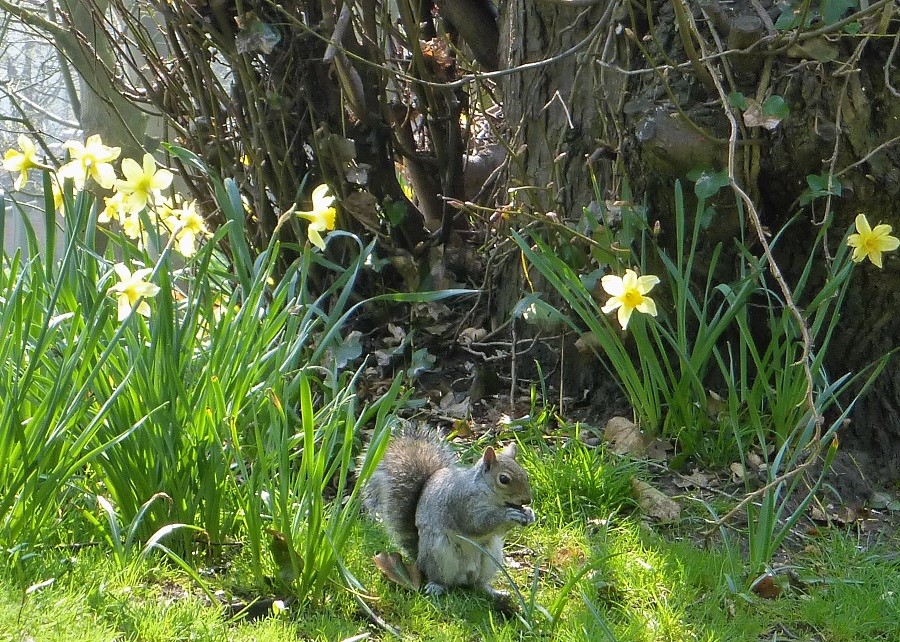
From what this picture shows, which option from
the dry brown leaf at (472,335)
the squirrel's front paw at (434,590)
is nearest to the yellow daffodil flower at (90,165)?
the squirrel's front paw at (434,590)

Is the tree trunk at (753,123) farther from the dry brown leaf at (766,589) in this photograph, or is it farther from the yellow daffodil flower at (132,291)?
the yellow daffodil flower at (132,291)

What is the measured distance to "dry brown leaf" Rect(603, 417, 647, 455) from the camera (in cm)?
293

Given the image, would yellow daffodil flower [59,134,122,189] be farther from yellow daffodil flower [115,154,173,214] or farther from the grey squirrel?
the grey squirrel

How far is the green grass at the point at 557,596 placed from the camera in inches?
72.0

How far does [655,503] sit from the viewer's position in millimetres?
2709

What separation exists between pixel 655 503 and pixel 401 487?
825 millimetres

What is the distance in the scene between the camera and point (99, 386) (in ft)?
7.08

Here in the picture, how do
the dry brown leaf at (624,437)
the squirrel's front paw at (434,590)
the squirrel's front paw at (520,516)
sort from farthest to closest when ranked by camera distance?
the dry brown leaf at (624,437) < the squirrel's front paw at (434,590) < the squirrel's front paw at (520,516)

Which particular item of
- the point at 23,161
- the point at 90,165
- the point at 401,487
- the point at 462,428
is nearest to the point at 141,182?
the point at 90,165

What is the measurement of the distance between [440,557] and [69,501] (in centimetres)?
93

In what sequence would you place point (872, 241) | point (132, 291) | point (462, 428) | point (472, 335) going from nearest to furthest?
point (132, 291) < point (872, 241) < point (462, 428) < point (472, 335)

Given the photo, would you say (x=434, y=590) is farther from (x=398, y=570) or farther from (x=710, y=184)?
(x=710, y=184)

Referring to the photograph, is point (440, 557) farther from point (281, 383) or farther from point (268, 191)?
point (268, 191)

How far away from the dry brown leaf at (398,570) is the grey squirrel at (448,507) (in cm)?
2
